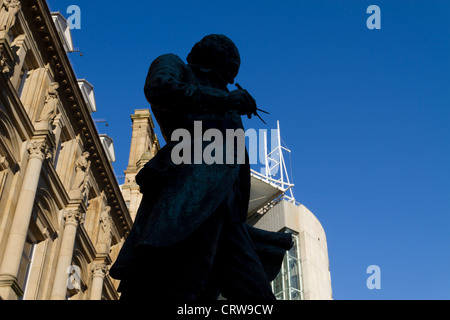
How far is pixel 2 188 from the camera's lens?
1852 centimetres

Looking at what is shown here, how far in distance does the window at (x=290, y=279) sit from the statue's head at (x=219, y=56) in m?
34.8

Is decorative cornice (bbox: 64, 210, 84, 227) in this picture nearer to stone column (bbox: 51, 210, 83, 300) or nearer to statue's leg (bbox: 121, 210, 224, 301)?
stone column (bbox: 51, 210, 83, 300)

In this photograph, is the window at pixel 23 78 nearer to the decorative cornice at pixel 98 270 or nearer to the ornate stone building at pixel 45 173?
the ornate stone building at pixel 45 173

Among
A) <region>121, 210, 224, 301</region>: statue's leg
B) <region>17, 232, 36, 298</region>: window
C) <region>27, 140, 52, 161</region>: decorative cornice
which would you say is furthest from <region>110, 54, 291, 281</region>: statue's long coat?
<region>17, 232, 36, 298</region>: window

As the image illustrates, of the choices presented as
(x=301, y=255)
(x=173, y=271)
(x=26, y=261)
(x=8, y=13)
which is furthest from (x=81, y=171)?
(x=173, y=271)

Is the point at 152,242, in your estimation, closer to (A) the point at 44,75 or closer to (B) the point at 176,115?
(B) the point at 176,115

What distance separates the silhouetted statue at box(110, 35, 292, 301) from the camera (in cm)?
338

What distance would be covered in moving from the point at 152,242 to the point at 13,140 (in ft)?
58.4

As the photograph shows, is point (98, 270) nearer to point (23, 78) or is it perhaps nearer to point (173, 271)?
point (23, 78)

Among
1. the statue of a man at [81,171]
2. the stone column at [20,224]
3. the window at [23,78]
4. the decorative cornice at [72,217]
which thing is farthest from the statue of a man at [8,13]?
the decorative cornice at [72,217]

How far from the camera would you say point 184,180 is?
11.8 feet

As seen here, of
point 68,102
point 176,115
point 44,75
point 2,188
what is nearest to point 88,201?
point 68,102

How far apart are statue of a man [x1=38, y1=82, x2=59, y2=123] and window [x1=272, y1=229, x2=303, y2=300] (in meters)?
21.6

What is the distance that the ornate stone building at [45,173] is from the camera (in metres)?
18.7
